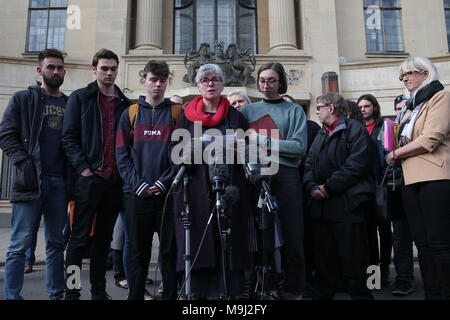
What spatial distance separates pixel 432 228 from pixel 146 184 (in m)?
2.44

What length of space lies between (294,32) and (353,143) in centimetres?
1082

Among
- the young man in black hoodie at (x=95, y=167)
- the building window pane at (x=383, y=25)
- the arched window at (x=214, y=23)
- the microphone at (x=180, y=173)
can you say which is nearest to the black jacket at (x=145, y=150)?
the young man in black hoodie at (x=95, y=167)

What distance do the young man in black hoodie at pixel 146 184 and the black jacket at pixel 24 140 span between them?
0.80 metres

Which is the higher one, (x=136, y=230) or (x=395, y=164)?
(x=395, y=164)

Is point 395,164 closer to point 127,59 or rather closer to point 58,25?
point 127,59

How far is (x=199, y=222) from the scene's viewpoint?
306 cm

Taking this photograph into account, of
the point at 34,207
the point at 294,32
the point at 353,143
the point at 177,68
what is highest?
the point at 294,32

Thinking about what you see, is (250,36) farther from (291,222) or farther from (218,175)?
(218,175)

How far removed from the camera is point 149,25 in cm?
1330

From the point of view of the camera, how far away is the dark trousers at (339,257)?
3.46 meters

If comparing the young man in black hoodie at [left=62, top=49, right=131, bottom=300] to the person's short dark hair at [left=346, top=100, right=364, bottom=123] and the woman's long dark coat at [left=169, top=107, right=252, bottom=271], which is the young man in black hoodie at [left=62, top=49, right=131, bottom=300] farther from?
the person's short dark hair at [left=346, top=100, right=364, bottom=123]

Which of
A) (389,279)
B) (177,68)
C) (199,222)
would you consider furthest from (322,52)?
(199,222)

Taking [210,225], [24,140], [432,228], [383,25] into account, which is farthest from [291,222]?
[383,25]

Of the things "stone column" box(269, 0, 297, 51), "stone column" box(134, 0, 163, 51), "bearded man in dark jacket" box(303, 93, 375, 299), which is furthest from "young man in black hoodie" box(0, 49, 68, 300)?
"stone column" box(269, 0, 297, 51)
